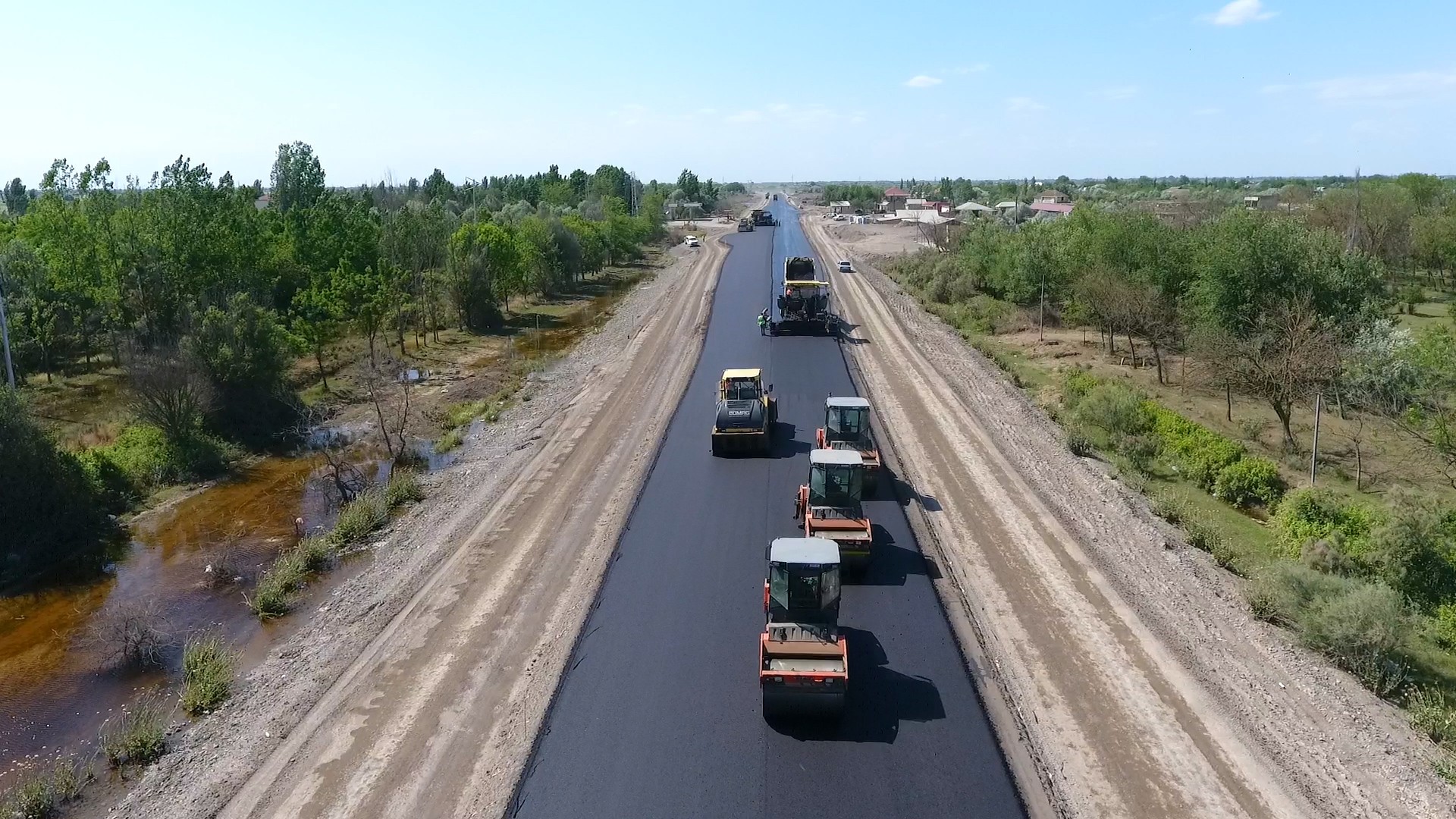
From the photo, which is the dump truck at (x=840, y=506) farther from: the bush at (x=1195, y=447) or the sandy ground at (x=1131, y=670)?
the bush at (x=1195, y=447)

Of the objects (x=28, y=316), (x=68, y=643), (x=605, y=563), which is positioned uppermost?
(x=28, y=316)

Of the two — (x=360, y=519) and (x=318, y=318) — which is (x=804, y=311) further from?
(x=360, y=519)

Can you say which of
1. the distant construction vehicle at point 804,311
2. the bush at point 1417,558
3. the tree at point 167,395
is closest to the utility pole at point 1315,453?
the bush at point 1417,558

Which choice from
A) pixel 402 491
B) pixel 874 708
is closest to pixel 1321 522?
pixel 874 708

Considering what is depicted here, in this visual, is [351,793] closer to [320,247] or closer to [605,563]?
[605,563]

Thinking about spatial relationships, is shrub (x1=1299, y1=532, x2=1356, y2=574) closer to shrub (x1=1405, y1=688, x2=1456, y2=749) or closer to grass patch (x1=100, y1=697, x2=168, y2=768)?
shrub (x1=1405, y1=688, x2=1456, y2=749)

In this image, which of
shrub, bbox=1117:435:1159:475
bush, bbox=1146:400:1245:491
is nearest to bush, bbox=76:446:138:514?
shrub, bbox=1117:435:1159:475

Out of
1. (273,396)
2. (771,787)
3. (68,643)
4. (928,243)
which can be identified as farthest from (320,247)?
(928,243)
